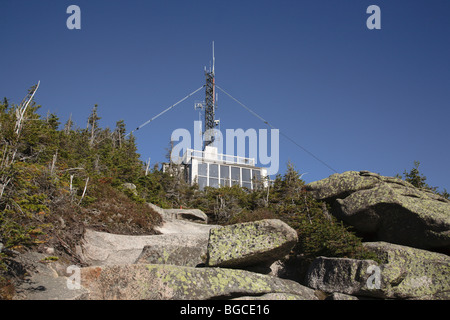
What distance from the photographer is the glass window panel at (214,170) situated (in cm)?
3822

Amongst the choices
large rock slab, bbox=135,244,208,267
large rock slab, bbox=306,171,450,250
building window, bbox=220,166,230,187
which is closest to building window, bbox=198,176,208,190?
building window, bbox=220,166,230,187

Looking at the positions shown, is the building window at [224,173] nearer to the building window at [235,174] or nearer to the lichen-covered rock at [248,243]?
the building window at [235,174]

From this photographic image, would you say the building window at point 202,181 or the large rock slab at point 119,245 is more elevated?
the building window at point 202,181

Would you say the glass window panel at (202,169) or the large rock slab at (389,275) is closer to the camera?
the large rock slab at (389,275)

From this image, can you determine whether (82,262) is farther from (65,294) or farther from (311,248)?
(311,248)

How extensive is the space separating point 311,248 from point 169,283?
5.72 m

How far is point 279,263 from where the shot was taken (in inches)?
448

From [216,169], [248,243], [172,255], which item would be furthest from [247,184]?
[248,243]

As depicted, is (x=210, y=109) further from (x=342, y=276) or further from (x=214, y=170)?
(x=342, y=276)

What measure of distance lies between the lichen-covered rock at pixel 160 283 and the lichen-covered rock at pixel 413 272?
3.69 m

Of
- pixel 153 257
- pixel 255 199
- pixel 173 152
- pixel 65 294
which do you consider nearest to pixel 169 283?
pixel 65 294

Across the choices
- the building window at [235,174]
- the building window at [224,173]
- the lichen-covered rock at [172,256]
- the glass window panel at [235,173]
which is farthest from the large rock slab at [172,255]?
the glass window panel at [235,173]

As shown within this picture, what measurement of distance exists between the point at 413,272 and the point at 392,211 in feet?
6.80

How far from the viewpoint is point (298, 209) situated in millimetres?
13375
